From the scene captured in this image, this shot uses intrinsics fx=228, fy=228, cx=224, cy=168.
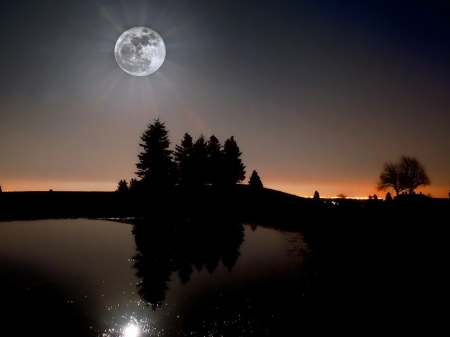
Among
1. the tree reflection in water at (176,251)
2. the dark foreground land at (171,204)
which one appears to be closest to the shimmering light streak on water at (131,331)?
the tree reflection in water at (176,251)

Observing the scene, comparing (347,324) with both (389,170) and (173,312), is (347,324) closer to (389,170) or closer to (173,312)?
(173,312)

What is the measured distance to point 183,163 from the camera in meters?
42.3

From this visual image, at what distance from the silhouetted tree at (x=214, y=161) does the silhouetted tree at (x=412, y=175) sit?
55705 mm

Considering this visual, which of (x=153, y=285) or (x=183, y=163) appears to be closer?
(x=153, y=285)

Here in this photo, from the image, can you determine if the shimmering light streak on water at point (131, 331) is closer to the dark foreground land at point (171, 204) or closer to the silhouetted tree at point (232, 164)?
the dark foreground land at point (171, 204)

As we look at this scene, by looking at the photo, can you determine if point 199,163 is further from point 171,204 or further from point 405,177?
point 405,177

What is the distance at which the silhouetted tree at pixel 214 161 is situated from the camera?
144 feet

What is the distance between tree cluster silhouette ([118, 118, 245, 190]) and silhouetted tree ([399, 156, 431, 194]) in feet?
171

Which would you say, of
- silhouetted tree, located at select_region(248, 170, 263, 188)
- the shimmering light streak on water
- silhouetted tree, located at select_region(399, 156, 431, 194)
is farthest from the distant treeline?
silhouetted tree, located at select_region(399, 156, 431, 194)

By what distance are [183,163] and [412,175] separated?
64.8m

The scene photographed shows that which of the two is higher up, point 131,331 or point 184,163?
point 184,163

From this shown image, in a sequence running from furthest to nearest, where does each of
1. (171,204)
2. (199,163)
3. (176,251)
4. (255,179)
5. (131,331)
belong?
(255,179) < (199,163) < (171,204) < (176,251) < (131,331)

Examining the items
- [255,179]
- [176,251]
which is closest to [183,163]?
[255,179]

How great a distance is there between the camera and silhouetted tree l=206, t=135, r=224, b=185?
43.8m
